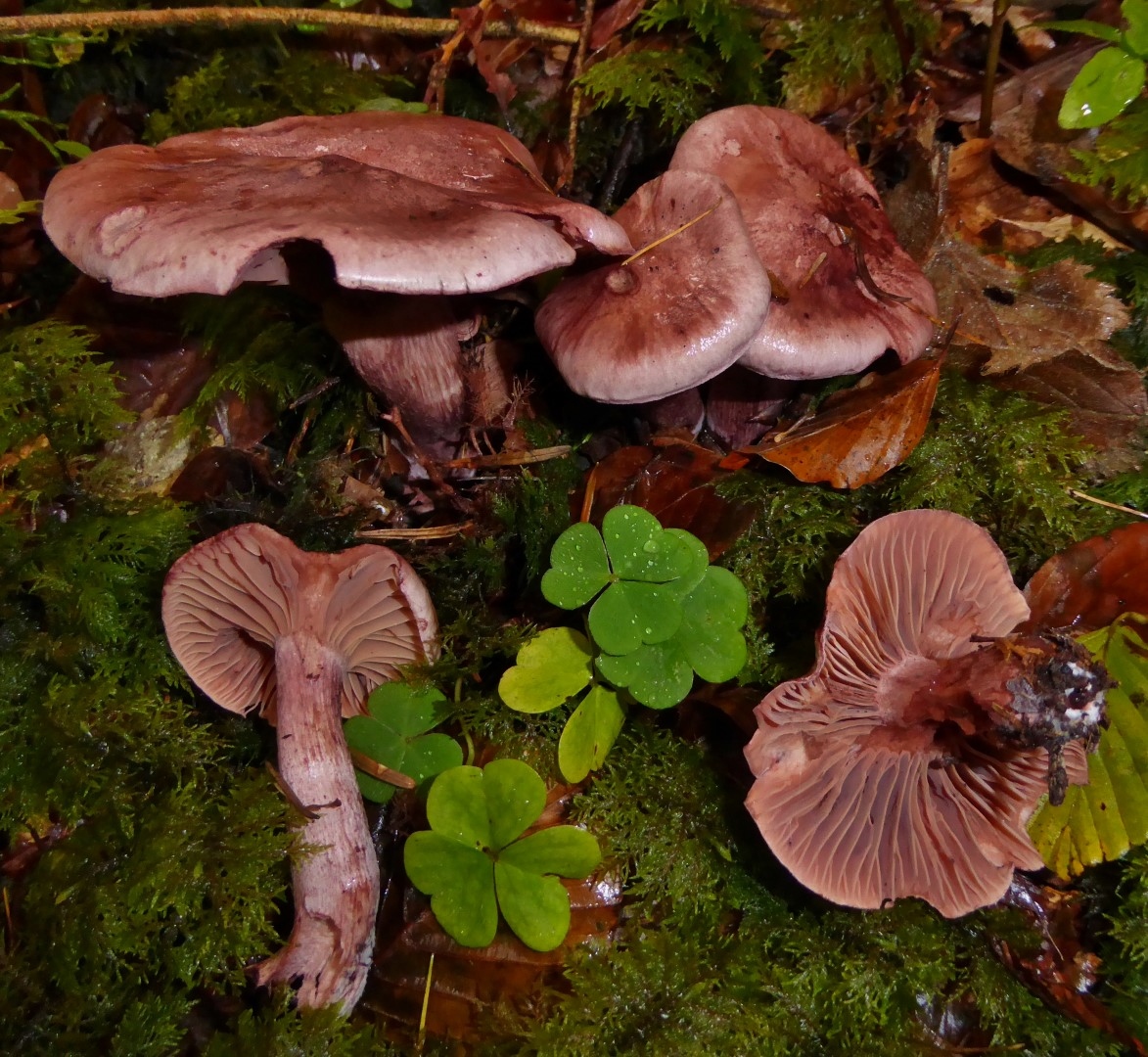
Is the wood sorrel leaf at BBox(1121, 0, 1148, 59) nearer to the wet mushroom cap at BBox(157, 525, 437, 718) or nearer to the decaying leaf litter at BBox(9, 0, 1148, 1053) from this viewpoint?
the decaying leaf litter at BBox(9, 0, 1148, 1053)

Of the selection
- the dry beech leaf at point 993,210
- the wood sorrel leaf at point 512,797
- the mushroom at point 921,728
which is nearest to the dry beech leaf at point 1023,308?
the dry beech leaf at point 993,210

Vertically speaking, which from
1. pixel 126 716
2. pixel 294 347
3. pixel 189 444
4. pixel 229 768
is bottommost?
pixel 229 768

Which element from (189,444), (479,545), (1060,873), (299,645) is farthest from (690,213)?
(1060,873)

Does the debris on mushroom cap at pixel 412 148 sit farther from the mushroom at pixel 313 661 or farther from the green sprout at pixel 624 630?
the mushroom at pixel 313 661

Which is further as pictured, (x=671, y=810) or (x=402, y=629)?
(x=402, y=629)

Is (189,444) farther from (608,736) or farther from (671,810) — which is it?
(671,810)

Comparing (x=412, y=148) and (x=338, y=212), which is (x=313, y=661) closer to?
(x=338, y=212)
